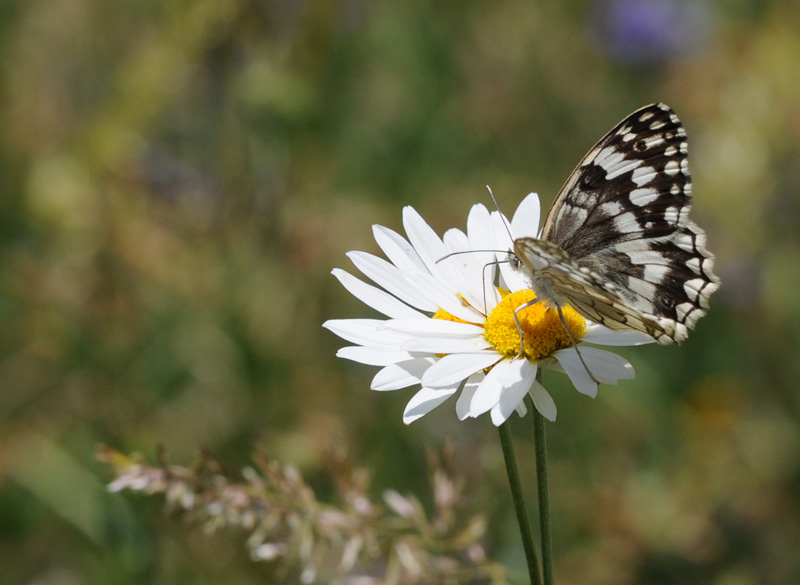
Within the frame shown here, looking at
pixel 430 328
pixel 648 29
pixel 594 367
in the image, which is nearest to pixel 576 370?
pixel 594 367

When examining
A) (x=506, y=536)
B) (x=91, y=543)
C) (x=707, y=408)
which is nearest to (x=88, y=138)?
(x=91, y=543)

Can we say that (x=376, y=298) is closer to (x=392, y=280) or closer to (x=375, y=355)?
(x=392, y=280)

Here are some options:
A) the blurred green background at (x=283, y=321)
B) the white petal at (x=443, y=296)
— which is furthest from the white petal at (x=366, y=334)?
the blurred green background at (x=283, y=321)

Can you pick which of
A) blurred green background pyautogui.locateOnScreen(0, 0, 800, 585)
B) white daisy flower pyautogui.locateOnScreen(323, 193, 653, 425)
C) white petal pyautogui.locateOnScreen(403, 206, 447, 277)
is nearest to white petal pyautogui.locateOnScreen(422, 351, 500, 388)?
white daisy flower pyautogui.locateOnScreen(323, 193, 653, 425)

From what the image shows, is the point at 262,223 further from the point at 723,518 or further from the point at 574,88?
the point at 574,88

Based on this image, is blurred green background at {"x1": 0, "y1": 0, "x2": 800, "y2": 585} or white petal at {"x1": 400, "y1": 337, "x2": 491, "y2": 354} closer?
white petal at {"x1": 400, "y1": 337, "x2": 491, "y2": 354}

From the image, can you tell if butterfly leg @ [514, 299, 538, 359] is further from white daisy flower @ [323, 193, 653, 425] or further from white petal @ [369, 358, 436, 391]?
white petal @ [369, 358, 436, 391]
